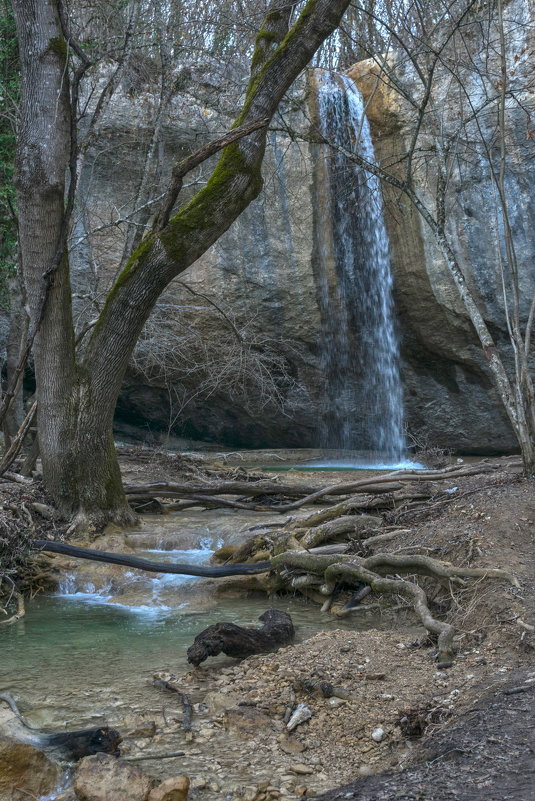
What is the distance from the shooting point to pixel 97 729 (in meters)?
3.24

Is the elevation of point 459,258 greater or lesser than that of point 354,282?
greater

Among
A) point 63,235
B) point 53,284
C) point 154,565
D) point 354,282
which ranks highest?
point 354,282

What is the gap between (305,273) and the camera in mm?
17172

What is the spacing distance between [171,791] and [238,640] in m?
1.79

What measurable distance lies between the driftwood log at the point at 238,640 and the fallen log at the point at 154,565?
4.72 ft

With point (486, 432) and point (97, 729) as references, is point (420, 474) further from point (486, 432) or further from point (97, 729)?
point (486, 432)

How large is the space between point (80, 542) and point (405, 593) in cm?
377

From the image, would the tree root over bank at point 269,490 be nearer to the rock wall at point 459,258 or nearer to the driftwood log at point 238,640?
the driftwood log at point 238,640

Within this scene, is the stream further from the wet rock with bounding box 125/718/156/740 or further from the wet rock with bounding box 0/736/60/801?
the wet rock with bounding box 0/736/60/801

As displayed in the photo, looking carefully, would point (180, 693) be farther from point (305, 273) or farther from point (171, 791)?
point (305, 273)

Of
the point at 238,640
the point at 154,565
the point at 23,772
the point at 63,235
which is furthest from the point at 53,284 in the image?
the point at 23,772

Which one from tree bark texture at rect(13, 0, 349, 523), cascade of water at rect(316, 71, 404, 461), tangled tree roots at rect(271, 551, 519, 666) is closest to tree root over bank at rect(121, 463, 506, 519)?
tree bark texture at rect(13, 0, 349, 523)

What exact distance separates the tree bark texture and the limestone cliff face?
726 centimetres

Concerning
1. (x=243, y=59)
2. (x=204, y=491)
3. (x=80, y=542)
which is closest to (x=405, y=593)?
(x=80, y=542)
